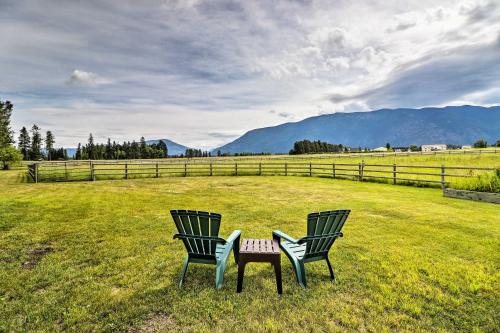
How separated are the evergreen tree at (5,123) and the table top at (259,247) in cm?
4593

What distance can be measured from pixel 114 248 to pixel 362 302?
4.42 meters

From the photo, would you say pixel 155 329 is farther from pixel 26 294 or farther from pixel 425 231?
pixel 425 231

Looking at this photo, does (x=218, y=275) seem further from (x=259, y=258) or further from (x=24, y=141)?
(x=24, y=141)

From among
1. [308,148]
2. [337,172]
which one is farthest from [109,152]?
[337,172]

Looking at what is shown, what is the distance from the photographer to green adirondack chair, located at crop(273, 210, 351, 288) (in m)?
3.94

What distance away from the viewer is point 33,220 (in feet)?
25.3

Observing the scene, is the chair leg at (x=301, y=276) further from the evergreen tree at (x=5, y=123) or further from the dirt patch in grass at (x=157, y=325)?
the evergreen tree at (x=5, y=123)

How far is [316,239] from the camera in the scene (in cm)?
398

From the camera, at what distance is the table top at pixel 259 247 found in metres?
3.75

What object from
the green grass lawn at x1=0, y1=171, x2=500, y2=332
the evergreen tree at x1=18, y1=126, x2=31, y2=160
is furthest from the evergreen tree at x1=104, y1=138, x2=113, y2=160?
the green grass lawn at x1=0, y1=171, x2=500, y2=332

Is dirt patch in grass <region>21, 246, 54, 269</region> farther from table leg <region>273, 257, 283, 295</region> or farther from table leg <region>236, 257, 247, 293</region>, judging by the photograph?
table leg <region>273, 257, 283, 295</region>

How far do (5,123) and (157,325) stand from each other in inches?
1975

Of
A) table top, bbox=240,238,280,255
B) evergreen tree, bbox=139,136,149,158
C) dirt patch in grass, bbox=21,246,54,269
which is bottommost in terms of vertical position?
dirt patch in grass, bbox=21,246,54,269

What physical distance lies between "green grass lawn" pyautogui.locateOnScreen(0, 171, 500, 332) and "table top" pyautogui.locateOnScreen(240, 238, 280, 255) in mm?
544
